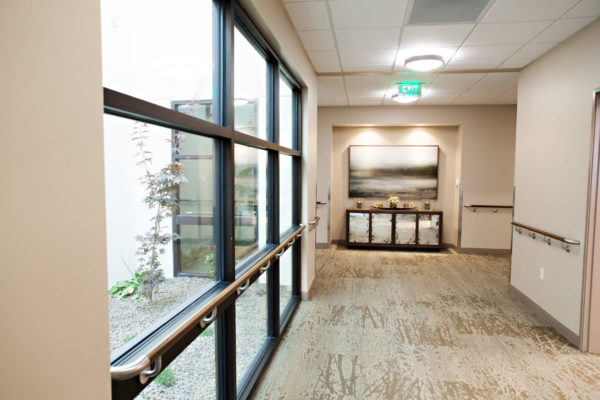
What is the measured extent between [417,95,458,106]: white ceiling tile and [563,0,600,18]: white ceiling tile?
2.47 m

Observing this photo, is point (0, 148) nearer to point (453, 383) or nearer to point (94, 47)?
point (94, 47)

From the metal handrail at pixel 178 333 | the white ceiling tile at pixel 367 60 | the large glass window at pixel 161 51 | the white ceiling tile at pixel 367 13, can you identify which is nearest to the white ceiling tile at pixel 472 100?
the white ceiling tile at pixel 367 60

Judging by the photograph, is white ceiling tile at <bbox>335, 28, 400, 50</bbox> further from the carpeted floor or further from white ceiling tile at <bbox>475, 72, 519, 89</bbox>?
the carpeted floor

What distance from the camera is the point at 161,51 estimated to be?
1.04m

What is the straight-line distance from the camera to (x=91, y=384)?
69cm

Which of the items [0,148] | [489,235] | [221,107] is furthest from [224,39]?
[489,235]

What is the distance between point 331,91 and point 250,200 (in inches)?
116

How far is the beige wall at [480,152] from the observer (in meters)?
5.29

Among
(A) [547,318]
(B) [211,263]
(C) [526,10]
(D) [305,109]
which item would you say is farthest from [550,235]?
(B) [211,263]

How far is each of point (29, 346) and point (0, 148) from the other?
0.30 m

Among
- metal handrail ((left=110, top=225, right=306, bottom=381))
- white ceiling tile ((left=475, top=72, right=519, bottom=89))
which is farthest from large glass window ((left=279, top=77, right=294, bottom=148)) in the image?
white ceiling tile ((left=475, top=72, right=519, bottom=89))

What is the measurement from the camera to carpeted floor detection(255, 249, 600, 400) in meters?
1.96

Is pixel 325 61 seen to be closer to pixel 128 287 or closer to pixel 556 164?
pixel 556 164

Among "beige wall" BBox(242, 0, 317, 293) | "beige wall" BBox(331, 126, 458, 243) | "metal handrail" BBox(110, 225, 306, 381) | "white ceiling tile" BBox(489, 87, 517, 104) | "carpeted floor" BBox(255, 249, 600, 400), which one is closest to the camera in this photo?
"metal handrail" BBox(110, 225, 306, 381)
